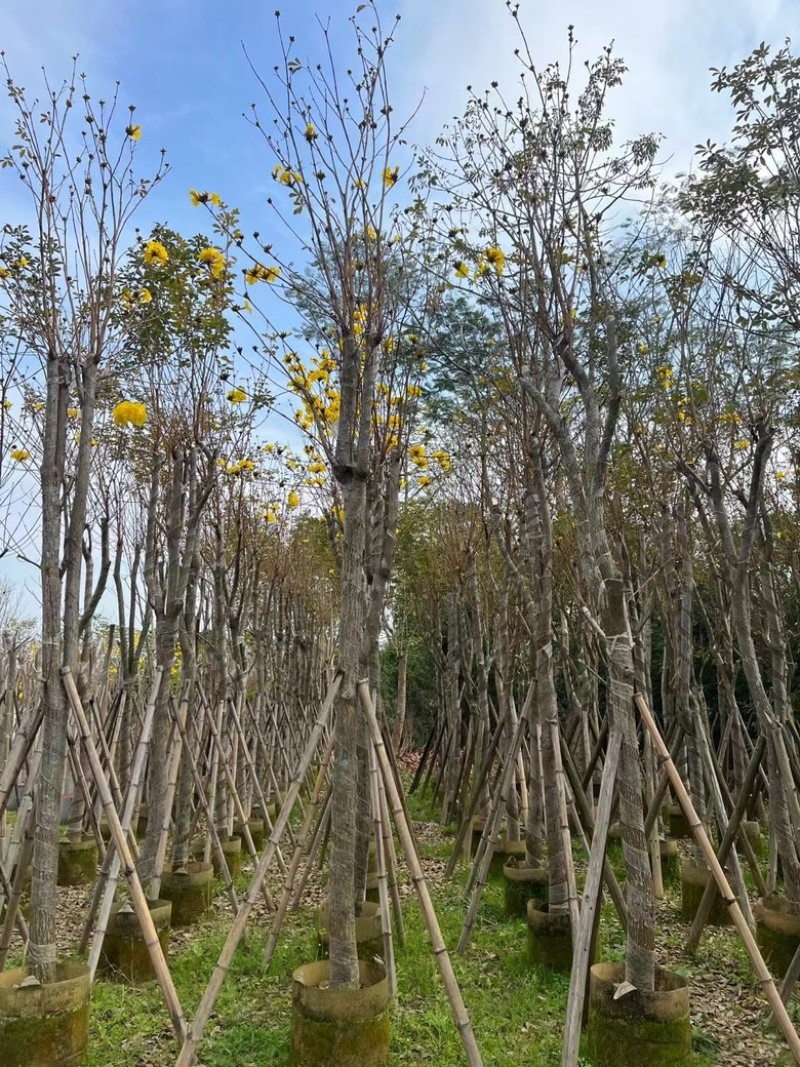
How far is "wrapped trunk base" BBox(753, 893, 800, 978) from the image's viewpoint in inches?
204

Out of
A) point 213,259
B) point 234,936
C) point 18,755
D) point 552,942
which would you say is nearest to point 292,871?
point 234,936

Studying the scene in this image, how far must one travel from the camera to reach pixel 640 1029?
391 cm

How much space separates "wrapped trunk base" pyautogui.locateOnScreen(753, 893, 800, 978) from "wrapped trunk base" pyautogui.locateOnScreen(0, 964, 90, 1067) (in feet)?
14.2

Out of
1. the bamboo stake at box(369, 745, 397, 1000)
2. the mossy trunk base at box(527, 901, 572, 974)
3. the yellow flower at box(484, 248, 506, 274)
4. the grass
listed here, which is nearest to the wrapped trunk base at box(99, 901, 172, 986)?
the grass

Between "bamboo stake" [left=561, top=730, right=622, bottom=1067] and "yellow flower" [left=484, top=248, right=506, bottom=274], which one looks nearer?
"bamboo stake" [left=561, top=730, right=622, bottom=1067]

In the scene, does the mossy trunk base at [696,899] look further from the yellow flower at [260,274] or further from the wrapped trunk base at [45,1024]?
the yellow flower at [260,274]

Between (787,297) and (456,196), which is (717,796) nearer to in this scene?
Answer: (787,297)

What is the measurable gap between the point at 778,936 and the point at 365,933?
2792mm

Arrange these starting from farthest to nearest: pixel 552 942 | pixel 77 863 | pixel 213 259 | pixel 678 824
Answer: pixel 678 824
pixel 77 863
pixel 213 259
pixel 552 942

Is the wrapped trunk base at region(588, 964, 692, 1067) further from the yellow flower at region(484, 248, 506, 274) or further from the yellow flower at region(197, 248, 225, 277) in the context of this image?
the yellow flower at region(197, 248, 225, 277)

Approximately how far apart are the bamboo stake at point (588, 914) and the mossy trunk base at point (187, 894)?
12.0 feet

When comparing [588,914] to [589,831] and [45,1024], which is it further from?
[45,1024]

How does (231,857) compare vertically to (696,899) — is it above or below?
above

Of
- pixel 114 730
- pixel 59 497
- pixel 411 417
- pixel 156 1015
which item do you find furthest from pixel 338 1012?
Answer: pixel 114 730
